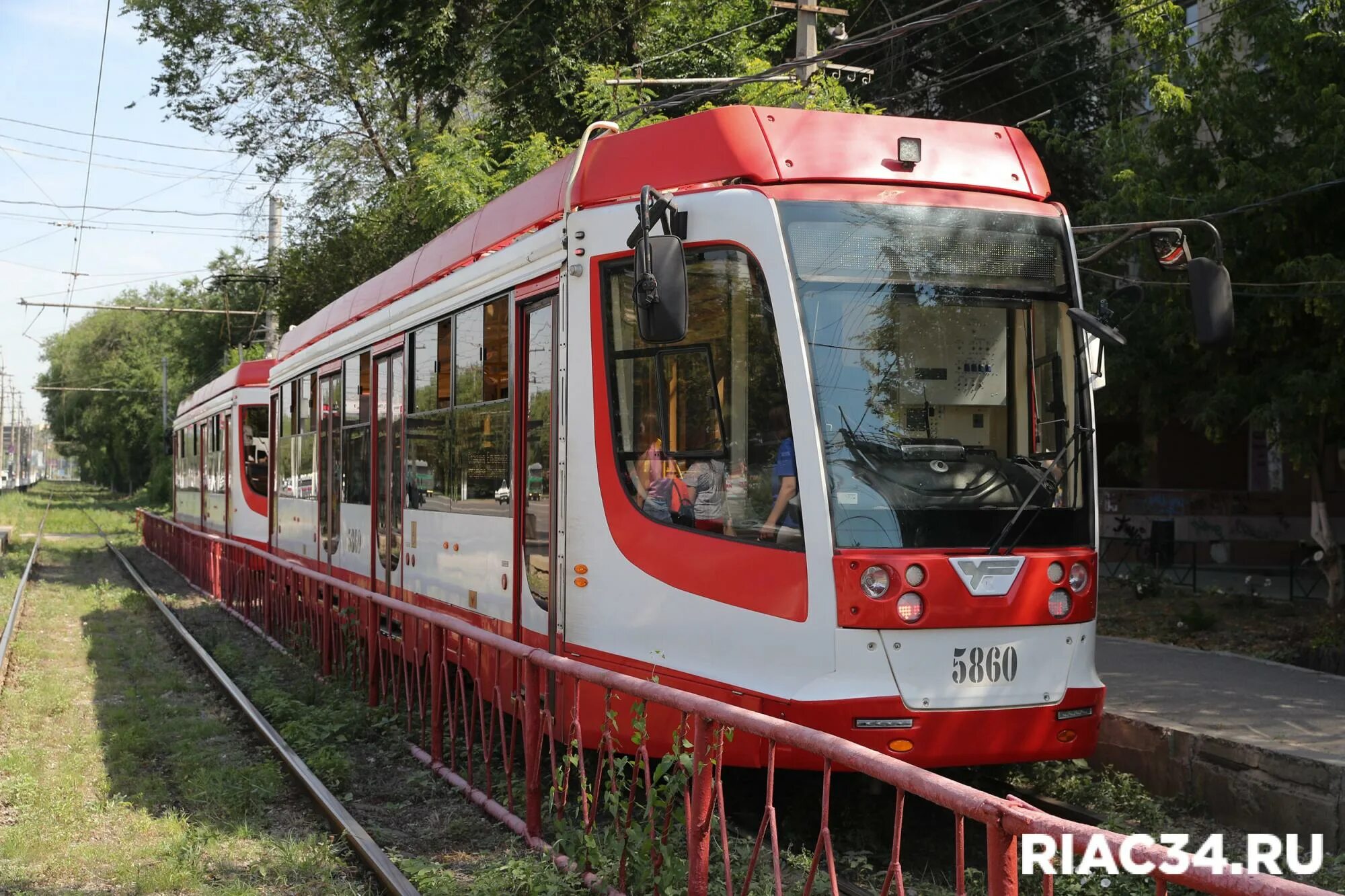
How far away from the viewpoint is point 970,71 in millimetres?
23188

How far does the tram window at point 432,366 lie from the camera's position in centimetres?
930

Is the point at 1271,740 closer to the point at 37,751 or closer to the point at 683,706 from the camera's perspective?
the point at 683,706

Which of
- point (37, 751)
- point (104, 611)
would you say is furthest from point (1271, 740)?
point (104, 611)

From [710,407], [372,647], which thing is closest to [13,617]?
[372,647]

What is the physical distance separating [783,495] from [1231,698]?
498cm

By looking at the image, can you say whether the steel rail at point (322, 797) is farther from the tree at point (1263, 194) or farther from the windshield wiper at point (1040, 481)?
the tree at point (1263, 194)

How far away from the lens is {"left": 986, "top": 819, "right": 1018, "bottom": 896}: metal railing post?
3229 millimetres

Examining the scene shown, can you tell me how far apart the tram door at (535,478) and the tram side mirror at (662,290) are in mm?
1571

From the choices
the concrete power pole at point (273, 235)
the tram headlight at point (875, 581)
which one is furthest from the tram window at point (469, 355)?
the concrete power pole at point (273, 235)

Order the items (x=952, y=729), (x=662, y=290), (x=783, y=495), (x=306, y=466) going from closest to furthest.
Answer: (x=662, y=290) < (x=952, y=729) < (x=783, y=495) < (x=306, y=466)

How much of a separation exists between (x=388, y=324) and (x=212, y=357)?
54387mm

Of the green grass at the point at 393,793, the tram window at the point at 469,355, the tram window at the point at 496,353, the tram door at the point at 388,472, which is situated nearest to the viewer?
the green grass at the point at 393,793

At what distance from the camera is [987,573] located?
630 cm

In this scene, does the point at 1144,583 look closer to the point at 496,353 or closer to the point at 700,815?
the point at 496,353
